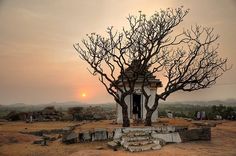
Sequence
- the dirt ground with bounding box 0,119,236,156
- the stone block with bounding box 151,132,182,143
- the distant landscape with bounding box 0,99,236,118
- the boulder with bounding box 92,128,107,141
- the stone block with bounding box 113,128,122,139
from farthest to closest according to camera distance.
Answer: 1. the distant landscape with bounding box 0,99,236,118
2. the boulder with bounding box 92,128,107,141
3. the stone block with bounding box 151,132,182,143
4. the stone block with bounding box 113,128,122,139
5. the dirt ground with bounding box 0,119,236,156

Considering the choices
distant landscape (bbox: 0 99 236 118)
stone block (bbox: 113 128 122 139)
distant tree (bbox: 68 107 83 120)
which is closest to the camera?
stone block (bbox: 113 128 122 139)

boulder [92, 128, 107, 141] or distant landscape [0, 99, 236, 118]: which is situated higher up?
distant landscape [0, 99, 236, 118]

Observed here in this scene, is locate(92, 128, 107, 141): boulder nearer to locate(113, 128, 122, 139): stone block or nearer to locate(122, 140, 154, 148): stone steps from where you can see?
locate(113, 128, 122, 139): stone block

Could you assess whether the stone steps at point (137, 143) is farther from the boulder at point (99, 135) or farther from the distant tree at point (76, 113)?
the distant tree at point (76, 113)

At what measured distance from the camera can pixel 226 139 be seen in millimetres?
13625

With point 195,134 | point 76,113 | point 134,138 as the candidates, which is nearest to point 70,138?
point 134,138

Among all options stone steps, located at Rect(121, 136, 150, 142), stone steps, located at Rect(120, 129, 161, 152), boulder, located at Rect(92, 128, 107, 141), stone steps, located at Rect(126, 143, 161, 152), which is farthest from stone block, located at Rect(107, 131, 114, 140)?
stone steps, located at Rect(126, 143, 161, 152)

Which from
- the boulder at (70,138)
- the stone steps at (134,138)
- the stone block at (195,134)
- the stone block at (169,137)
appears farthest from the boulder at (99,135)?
the stone block at (195,134)

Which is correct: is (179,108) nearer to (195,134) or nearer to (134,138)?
(195,134)

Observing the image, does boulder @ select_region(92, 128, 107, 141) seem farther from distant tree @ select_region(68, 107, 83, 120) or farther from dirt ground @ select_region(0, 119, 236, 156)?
distant tree @ select_region(68, 107, 83, 120)

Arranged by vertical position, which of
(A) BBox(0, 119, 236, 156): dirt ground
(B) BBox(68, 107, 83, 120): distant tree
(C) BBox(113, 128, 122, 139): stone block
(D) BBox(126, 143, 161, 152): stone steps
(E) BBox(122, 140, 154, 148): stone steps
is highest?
(B) BBox(68, 107, 83, 120): distant tree

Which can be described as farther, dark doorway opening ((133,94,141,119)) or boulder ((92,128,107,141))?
dark doorway opening ((133,94,141,119))

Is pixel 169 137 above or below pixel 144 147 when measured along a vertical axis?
above

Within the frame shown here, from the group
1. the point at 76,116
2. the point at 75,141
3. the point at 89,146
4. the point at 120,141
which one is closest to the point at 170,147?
the point at 120,141
